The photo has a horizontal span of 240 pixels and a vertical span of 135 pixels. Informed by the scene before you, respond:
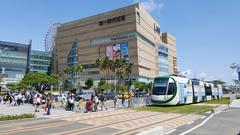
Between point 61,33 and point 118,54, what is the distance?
38.6m

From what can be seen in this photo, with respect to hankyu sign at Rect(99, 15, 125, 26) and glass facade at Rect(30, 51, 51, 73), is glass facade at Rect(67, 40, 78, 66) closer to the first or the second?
hankyu sign at Rect(99, 15, 125, 26)

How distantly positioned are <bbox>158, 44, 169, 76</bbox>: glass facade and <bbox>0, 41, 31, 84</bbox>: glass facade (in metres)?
62.4

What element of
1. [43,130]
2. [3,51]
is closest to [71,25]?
[3,51]

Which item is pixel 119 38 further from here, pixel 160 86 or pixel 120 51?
pixel 160 86

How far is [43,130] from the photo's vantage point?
591 inches

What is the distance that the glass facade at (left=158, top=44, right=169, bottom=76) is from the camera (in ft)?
473

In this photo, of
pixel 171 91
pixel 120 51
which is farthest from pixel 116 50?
pixel 171 91

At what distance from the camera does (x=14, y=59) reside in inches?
5354

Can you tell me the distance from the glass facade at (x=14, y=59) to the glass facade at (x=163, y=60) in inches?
2457

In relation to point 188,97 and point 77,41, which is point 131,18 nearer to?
point 77,41

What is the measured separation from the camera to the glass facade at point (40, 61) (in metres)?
145

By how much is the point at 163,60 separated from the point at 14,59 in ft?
229

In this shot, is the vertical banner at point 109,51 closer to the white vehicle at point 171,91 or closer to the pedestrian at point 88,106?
the white vehicle at point 171,91

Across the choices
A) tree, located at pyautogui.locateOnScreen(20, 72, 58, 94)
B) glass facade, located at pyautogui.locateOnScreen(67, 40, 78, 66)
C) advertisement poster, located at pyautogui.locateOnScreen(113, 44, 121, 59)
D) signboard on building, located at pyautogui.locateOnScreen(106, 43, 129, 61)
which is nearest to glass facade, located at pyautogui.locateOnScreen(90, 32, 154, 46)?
signboard on building, located at pyautogui.locateOnScreen(106, 43, 129, 61)
